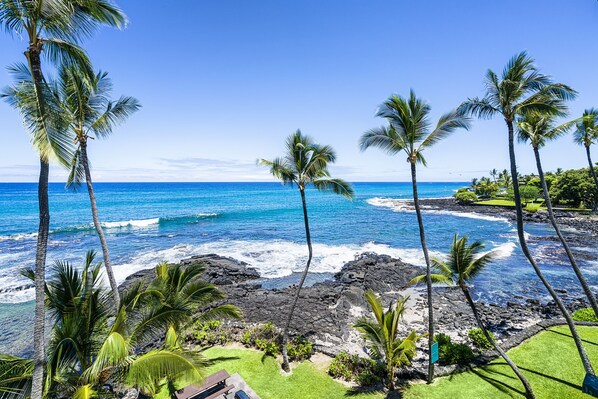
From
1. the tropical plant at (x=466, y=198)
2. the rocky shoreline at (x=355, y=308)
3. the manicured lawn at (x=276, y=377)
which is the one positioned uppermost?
the tropical plant at (x=466, y=198)

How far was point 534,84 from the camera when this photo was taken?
28.8 feet

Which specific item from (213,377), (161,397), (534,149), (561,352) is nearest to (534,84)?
(534,149)

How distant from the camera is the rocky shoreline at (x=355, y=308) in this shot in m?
13.9

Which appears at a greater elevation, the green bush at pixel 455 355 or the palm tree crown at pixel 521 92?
the palm tree crown at pixel 521 92

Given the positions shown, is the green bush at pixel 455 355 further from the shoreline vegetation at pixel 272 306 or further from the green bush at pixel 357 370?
the green bush at pixel 357 370

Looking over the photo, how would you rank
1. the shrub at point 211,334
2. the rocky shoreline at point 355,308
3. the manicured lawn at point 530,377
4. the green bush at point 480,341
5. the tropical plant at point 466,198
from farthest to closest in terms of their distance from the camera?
the tropical plant at point 466,198
the rocky shoreline at point 355,308
the shrub at point 211,334
the green bush at point 480,341
the manicured lawn at point 530,377

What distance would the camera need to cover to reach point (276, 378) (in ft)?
33.1

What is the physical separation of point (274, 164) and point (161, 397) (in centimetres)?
868

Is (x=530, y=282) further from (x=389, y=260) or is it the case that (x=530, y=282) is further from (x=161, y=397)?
(x=161, y=397)

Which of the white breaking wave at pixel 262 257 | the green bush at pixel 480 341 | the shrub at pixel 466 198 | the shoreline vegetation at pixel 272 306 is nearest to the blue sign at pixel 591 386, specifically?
the shoreline vegetation at pixel 272 306

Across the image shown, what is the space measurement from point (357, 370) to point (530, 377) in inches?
232

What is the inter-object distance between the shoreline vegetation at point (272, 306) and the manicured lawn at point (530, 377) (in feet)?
0.22

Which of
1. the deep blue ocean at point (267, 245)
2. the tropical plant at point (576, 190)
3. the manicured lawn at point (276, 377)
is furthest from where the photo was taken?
the tropical plant at point (576, 190)

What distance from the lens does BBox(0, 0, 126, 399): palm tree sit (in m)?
4.91
